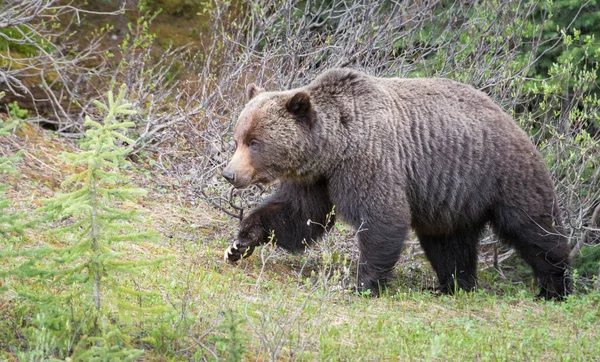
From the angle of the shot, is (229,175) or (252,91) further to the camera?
(252,91)

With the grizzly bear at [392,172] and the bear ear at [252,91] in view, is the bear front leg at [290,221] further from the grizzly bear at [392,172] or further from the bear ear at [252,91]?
the bear ear at [252,91]

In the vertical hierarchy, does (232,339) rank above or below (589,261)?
above

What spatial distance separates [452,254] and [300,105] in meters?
2.32

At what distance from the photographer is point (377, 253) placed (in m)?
6.59

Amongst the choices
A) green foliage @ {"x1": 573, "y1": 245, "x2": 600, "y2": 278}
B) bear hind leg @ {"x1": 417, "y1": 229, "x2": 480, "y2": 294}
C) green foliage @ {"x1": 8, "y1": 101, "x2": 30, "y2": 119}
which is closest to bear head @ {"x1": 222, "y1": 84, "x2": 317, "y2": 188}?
bear hind leg @ {"x1": 417, "y1": 229, "x2": 480, "y2": 294}

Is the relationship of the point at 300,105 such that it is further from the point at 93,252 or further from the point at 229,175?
the point at 93,252

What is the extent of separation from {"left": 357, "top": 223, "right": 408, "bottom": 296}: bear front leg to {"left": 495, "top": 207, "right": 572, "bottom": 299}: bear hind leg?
1.17 m

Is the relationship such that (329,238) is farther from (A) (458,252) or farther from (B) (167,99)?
(B) (167,99)

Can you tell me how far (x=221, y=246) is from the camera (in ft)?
25.6

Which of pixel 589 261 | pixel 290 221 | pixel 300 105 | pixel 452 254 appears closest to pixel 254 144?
pixel 300 105

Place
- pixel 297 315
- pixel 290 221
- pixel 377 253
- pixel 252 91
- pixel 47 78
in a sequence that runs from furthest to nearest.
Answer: pixel 47 78, pixel 252 91, pixel 290 221, pixel 377 253, pixel 297 315

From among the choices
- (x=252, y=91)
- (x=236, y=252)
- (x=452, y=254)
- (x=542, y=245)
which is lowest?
(x=452, y=254)

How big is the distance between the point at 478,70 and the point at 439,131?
2410mm

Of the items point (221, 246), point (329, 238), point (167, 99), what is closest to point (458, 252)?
point (329, 238)
